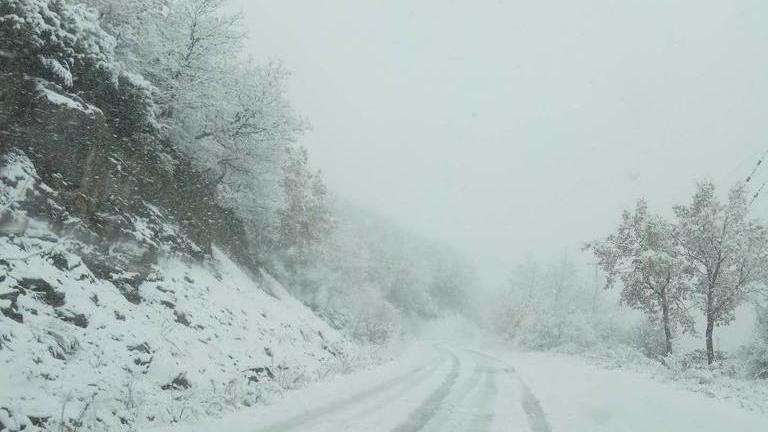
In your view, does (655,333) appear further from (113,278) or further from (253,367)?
(113,278)

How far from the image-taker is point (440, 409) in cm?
1109

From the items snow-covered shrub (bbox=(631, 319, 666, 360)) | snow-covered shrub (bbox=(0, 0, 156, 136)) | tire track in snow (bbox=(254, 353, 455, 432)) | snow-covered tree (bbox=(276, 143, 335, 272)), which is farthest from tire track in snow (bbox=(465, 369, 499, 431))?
snow-covered shrub (bbox=(631, 319, 666, 360))

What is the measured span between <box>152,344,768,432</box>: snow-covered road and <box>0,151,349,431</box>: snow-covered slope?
1.02 m

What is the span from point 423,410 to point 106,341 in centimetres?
633

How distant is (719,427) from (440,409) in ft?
18.2

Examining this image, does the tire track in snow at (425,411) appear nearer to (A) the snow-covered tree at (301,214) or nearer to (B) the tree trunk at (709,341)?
(B) the tree trunk at (709,341)

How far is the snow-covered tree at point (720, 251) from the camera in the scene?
25172 mm

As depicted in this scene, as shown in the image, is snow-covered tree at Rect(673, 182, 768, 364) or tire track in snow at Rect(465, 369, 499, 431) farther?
snow-covered tree at Rect(673, 182, 768, 364)

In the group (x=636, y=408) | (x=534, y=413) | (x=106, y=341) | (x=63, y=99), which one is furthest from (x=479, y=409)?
(x=63, y=99)

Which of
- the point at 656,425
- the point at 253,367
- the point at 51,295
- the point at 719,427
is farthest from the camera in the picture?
the point at 253,367

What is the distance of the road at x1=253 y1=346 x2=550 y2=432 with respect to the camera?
8.58m

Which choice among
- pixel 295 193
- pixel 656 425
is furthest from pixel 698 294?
pixel 295 193

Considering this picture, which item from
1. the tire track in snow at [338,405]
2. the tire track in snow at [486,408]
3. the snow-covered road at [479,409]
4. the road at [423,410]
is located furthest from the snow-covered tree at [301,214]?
the tire track in snow at [486,408]

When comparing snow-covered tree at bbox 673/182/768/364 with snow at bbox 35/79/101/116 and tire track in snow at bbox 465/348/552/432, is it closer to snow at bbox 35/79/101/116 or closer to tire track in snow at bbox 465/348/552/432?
tire track in snow at bbox 465/348/552/432
